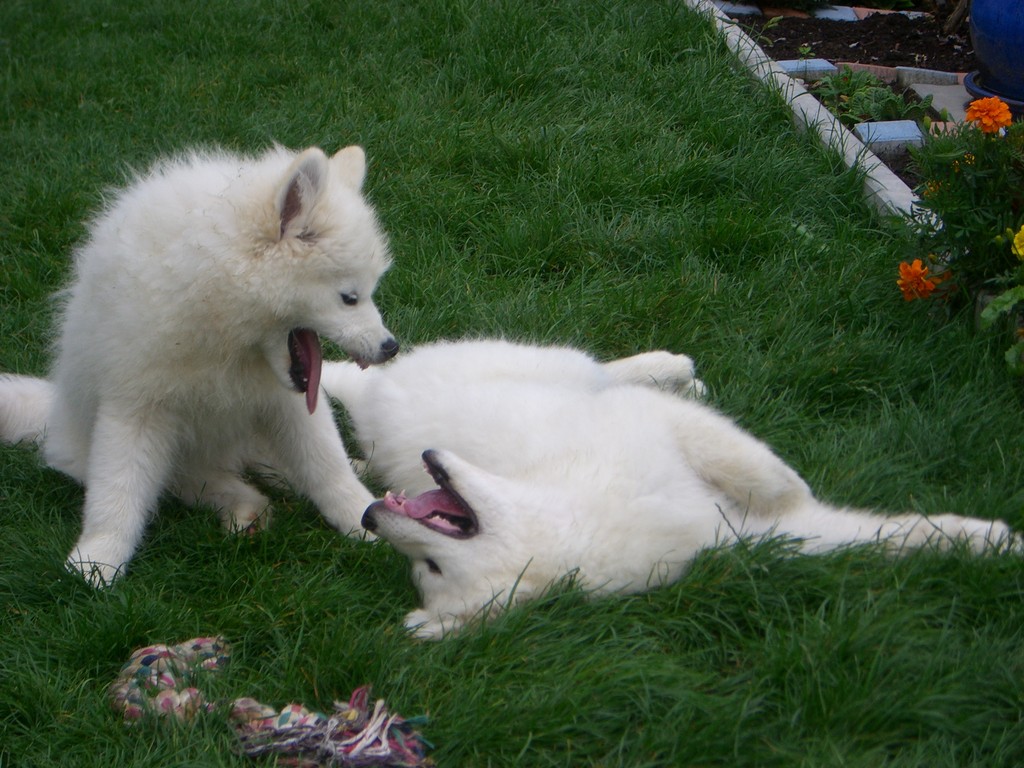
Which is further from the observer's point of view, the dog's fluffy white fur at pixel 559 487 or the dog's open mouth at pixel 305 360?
the dog's open mouth at pixel 305 360

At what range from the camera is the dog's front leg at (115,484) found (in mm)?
3221

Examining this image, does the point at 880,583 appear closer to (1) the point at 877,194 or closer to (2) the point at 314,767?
(2) the point at 314,767

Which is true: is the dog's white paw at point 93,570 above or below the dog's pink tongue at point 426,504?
below

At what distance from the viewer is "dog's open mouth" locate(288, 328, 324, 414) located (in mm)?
3291

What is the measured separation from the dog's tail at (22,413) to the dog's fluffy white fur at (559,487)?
1.26 meters

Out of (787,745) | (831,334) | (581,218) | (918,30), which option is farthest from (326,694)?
(918,30)

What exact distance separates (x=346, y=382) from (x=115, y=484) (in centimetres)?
105

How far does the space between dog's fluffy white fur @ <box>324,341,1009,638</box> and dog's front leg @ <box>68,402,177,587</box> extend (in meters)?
0.82

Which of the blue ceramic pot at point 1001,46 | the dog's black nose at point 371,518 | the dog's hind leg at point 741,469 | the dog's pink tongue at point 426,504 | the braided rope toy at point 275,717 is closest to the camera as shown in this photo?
the braided rope toy at point 275,717

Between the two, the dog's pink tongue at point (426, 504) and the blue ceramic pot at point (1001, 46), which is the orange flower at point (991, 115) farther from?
the dog's pink tongue at point (426, 504)

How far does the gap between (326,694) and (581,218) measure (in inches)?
108

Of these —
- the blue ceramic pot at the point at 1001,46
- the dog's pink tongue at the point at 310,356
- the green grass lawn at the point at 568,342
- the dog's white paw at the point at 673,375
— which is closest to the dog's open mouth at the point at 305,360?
the dog's pink tongue at the point at 310,356

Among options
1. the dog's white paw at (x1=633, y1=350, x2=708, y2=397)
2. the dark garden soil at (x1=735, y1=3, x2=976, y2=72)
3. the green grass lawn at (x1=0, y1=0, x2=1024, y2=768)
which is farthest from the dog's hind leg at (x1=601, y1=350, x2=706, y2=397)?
the dark garden soil at (x1=735, y1=3, x2=976, y2=72)

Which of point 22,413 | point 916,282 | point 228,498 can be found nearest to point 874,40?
point 916,282
